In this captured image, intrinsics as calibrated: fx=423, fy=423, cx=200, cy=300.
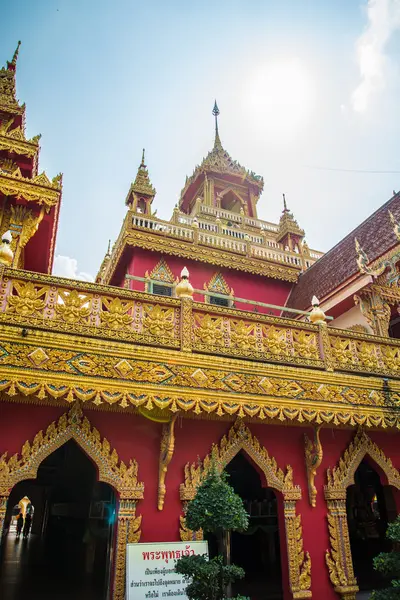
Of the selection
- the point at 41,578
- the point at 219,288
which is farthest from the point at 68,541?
the point at 219,288

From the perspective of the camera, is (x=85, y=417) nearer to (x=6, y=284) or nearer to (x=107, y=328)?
(x=107, y=328)

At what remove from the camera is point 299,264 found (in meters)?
14.6

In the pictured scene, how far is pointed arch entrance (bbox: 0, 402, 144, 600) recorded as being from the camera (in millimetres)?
5246

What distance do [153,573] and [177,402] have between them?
209 cm

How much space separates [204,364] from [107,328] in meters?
1.38

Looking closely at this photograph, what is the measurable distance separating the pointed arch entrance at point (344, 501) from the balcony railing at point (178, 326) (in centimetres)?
144

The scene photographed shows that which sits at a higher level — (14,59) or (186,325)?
(14,59)

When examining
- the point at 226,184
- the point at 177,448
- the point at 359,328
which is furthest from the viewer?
the point at 226,184

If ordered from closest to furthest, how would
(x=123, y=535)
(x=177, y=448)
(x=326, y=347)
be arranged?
1. (x=123, y=535)
2. (x=177, y=448)
3. (x=326, y=347)

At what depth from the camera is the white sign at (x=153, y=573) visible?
5.06m

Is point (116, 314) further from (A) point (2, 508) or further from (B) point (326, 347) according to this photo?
(B) point (326, 347)

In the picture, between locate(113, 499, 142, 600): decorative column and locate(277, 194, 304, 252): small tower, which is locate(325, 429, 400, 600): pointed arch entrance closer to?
locate(113, 499, 142, 600): decorative column

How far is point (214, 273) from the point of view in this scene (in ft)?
42.2

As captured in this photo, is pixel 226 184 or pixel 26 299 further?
pixel 226 184
